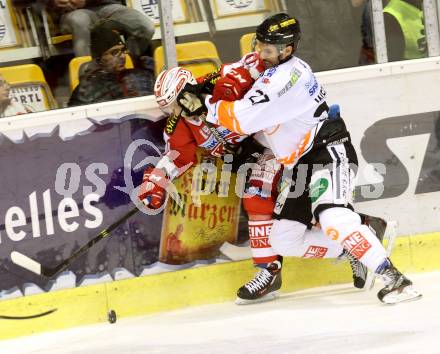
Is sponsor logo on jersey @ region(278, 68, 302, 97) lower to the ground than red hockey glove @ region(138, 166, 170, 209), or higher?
higher

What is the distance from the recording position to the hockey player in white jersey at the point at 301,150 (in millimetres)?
4445

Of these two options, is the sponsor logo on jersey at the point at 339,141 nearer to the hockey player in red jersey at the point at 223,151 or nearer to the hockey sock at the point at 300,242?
the hockey player in red jersey at the point at 223,151

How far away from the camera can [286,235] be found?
472cm

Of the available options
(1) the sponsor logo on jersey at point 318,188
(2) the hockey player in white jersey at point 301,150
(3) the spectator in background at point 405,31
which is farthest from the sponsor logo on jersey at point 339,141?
(3) the spectator in background at point 405,31

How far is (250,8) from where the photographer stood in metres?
4.96

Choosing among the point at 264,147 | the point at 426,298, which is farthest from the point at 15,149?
the point at 426,298

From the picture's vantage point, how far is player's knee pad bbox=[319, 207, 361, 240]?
449cm

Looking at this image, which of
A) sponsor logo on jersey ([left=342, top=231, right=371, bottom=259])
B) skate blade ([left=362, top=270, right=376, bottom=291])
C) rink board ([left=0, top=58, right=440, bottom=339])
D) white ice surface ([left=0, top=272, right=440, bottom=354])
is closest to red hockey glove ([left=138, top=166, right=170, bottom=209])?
rink board ([left=0, top=58, right=440, bottom=339])

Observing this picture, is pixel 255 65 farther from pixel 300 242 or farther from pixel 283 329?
pixel 283 329

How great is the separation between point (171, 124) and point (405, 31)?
128cm

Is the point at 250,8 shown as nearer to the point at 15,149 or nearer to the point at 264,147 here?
the point at 264,147

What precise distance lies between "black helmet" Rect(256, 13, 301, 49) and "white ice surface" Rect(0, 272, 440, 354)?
1188 mm

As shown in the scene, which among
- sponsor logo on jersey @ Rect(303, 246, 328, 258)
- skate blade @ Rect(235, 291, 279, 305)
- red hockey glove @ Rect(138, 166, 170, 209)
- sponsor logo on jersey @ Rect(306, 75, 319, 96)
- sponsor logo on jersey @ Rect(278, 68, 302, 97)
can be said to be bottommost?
skate blade @ Rect(235, 291, 279, 305)

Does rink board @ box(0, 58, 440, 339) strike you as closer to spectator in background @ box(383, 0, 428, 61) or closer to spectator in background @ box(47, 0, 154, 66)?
spectator in background @ box(383, 0, 428, 61)
